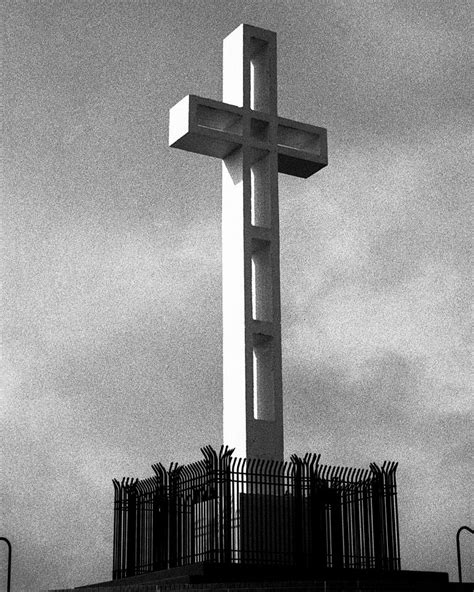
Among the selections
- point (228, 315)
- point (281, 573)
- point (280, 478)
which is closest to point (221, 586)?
point (281, 573)

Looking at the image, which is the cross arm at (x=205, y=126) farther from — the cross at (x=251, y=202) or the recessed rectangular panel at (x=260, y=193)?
the recessed rectangular panel at (x=260, y=193)

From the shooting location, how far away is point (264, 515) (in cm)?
1877

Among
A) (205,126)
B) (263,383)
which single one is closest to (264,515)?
(263,383)

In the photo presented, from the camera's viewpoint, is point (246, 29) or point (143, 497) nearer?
point (143, 497)

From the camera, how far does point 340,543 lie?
62.9 feet

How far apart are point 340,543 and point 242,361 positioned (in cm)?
369

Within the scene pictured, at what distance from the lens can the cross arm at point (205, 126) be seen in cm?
2192

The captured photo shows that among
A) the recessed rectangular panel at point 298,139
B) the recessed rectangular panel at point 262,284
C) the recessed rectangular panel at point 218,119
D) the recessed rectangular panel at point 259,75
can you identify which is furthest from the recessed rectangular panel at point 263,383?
the recessed rectangular panel at point 259,75

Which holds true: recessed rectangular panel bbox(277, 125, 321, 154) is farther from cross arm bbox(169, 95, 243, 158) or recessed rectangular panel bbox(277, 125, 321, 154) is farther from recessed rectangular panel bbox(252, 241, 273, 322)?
recessed rectangular panel bbox(252, 241, 273, 322)

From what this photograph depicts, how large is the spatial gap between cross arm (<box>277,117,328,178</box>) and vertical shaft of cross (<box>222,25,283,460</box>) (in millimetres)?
407

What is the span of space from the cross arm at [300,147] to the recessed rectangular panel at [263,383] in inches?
159

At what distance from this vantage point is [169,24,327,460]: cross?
68.0ft

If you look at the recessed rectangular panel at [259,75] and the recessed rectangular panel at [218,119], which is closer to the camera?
the recessed rectangular panel at [218,119]

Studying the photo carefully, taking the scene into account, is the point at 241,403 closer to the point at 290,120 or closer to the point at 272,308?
the point at 272,308
